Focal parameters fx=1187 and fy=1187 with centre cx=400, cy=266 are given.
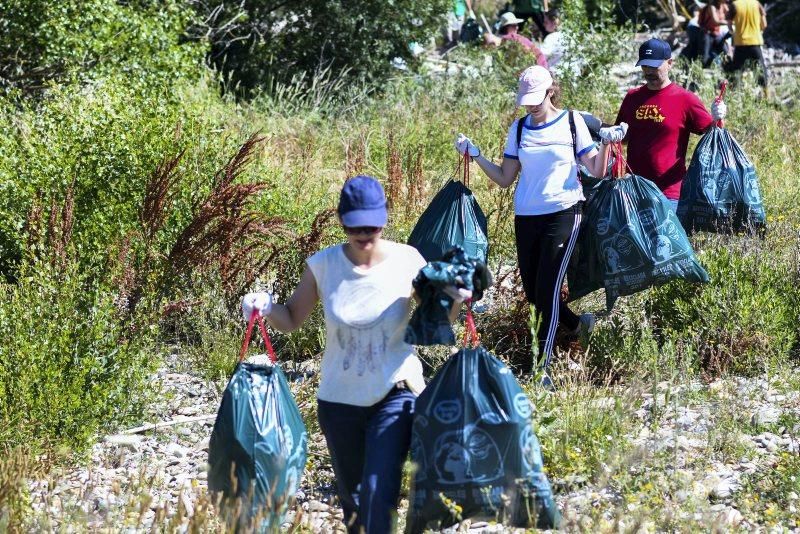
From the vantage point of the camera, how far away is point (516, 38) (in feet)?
40.7

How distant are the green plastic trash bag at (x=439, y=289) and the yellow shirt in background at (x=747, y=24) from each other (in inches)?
379

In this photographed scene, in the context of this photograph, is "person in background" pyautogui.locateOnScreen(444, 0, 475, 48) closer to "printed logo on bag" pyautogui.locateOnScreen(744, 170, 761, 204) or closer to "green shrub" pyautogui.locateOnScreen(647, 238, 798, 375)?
"printed logo on bag" pyautogui.locateOnScreen(744, 170, 761, 204)

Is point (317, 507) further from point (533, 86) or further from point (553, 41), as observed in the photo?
point (553, 41)

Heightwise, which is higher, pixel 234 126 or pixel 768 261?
pixel 234 126

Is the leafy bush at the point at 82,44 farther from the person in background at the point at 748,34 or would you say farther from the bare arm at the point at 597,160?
the person in background at the point at 748,34

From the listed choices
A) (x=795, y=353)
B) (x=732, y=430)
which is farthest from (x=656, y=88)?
(x=732, y=430)

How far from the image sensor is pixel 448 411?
353 centimetres

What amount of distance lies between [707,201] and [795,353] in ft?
3.34

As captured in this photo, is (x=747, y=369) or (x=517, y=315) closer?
(x=747, y=369)

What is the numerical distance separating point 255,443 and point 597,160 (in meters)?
2.49

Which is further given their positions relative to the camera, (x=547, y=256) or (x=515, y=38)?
(x=515, y=38)

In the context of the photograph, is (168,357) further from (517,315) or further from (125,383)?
(517,315)

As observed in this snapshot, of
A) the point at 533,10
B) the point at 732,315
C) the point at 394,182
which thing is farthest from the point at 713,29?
the point at 732,315

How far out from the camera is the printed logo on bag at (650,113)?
20.4ft
